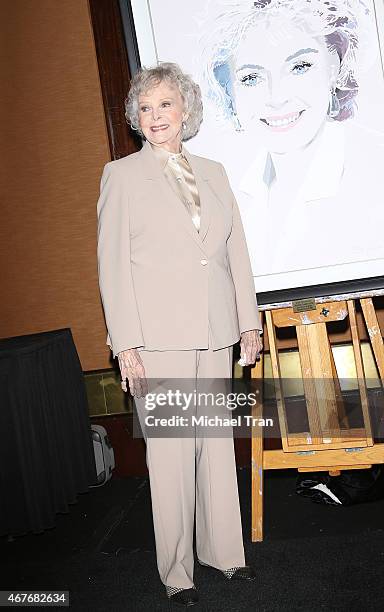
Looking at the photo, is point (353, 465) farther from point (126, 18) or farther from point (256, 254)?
point (126, 18)

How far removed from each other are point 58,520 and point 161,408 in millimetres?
1303

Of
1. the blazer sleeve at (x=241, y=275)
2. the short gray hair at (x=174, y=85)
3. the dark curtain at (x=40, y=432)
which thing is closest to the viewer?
the short gray hair at (x=174, y=85)

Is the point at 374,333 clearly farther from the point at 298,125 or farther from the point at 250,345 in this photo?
the point at 298,125

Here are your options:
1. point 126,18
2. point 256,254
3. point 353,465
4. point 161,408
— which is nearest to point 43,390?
point 161,408

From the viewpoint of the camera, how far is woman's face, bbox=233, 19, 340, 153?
244 centimetres

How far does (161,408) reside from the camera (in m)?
2.17

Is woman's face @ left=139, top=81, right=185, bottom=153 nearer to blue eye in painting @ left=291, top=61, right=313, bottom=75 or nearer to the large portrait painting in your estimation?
the large portrait painting

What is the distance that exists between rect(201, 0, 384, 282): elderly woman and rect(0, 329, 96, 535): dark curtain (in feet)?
3.47

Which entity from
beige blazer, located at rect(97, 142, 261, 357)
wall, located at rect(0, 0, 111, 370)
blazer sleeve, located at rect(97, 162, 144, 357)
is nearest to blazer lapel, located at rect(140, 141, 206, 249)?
beige blazer, located at rect(97, 142, 261, 357)

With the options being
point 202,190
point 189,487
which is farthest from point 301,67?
point 189,487

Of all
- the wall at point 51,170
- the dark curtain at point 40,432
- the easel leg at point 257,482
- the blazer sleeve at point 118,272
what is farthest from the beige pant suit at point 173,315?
the wall at point 51,170

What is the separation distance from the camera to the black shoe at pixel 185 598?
2.11 m

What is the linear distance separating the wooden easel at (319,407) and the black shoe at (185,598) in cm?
46

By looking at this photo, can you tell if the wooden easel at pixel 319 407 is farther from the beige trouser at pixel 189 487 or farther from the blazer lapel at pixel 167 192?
the blazer lapel at pixel 167 192
